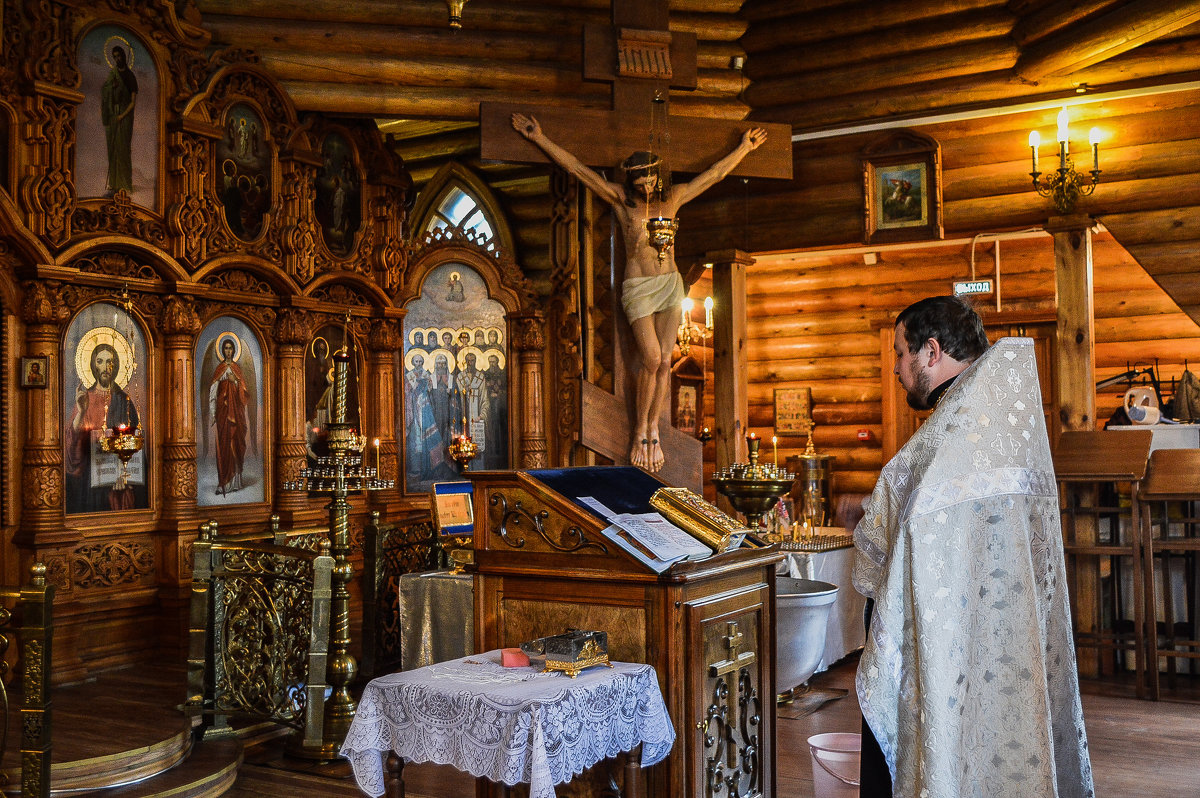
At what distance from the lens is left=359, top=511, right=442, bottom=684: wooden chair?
22.2 feet

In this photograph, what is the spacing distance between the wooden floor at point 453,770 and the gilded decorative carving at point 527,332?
387 cm

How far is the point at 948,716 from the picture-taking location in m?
2.93

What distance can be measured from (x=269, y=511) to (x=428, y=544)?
1435mm

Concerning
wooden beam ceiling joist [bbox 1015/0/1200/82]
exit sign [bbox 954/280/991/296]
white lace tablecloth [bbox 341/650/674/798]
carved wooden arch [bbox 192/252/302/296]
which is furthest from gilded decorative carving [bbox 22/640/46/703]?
exit sign [bbox 954/280/991/296]

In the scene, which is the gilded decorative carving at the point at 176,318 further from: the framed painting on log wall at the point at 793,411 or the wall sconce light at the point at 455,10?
the framed painting on log wall at the point at 793,411

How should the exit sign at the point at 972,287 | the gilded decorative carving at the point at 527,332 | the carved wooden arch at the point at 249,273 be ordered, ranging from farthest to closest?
the exit sign at the point at 972,287, the gilded decorative carving at the point at 527,332, the carved wooden arch at the point at 249,273

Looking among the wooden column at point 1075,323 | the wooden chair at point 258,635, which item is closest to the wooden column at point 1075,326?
the wooden column at point 1075,323

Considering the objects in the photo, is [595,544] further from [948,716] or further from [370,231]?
[370,231]

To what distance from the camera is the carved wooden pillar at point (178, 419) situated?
23.0 ft

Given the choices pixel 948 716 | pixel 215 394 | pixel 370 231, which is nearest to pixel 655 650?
pixel 948 716

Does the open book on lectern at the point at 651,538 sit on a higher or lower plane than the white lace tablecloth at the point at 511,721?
higher

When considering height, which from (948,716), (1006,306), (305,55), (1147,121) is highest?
(305,55)

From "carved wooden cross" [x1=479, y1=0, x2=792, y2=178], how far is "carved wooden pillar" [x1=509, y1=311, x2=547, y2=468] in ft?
6.28

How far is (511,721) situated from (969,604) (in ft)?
4.38
